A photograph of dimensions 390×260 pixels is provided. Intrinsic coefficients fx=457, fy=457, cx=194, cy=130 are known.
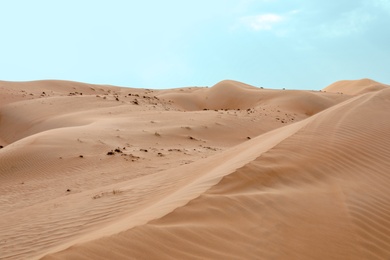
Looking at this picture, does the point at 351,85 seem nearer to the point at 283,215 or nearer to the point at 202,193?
the point at 283,215

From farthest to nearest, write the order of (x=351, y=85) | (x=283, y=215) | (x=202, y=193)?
(x=351, y=85)
(x=202, y=193)
(x=283, y=215)

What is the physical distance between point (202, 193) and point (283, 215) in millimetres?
883

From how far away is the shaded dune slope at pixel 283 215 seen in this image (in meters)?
3.91

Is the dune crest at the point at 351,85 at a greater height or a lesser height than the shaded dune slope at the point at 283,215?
greater

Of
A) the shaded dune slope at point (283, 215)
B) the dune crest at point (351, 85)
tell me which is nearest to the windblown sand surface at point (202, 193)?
the shaded dune slope at point (283, 215)

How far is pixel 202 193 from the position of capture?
4934 millimetres

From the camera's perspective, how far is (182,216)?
4402 millimetres

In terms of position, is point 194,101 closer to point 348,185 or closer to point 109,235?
point 348,185

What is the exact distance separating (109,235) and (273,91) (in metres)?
27.7

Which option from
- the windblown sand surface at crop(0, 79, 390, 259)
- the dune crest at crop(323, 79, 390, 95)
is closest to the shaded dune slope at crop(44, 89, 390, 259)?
the windblown sand surface at crop(0, 79, 390, 259)

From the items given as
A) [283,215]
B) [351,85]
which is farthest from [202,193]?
[351,85]

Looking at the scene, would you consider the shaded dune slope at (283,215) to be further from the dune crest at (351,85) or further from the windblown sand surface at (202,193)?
the dune crest at (351,85)

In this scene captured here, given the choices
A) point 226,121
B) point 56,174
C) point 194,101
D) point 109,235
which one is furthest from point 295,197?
point 194,101

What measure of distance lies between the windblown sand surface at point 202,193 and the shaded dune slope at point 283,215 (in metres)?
0.01
